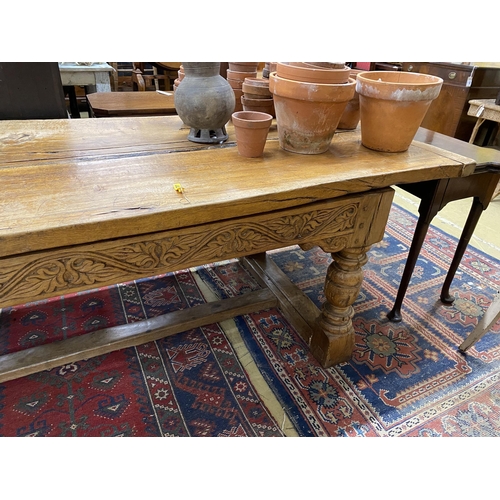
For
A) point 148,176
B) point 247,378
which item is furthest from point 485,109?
point 148,176

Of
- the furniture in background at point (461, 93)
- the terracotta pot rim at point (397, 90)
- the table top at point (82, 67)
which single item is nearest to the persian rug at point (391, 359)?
the terracotta pot rim at point (397, 90)

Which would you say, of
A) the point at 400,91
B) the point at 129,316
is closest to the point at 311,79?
the point at 400,91

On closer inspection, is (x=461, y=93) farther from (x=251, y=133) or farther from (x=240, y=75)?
(x=251, y=133)

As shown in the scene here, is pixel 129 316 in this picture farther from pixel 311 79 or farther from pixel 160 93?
pixel 160 93

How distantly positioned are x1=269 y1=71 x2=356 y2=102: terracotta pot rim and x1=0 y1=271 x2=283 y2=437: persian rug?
3.23 ft

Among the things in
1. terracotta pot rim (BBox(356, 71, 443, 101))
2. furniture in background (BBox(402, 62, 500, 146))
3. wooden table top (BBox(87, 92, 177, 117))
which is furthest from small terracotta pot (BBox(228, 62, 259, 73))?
furniture in background (BBox(402, 62, 500, 146))

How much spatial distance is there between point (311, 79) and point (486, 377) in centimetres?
128

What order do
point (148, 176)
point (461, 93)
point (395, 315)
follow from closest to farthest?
1. point (148, 176)
2. point (395, 315)
3. point (461, 93)

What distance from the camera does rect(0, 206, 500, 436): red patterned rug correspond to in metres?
1.25

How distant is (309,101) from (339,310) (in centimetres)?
73

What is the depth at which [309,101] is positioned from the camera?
1.05 m

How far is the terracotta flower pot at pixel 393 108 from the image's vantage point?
A: 3.55 feet

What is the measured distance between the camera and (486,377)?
1.46m

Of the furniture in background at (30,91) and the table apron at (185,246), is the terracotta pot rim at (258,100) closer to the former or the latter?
the table apron at (185,246)
